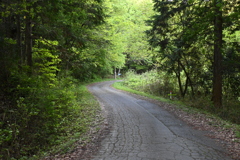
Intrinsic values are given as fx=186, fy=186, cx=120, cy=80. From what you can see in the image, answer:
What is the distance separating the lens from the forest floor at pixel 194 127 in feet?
17.1

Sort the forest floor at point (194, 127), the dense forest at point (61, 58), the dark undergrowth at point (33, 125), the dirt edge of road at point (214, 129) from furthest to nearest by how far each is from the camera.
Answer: the dense forest at point (61, 58), the dark undergrowth at point (33, 125), the dirt edge of road at point (214, 129), the forest floor at point (194, 127)

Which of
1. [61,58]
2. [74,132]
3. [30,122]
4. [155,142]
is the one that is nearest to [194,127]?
[155,142]

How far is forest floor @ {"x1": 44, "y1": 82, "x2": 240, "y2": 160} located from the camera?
521 cm

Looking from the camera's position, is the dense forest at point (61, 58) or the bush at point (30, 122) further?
the dense forest at point (61, 58)

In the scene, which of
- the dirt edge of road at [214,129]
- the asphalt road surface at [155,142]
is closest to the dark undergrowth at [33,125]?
the asphalt road surface at [155,142]

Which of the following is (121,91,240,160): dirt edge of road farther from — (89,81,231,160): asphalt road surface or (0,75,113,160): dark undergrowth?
(0,75,113,160): dark undergrowth

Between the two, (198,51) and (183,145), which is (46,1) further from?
(198,51)

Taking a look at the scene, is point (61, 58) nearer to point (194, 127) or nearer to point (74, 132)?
point (74, 132)

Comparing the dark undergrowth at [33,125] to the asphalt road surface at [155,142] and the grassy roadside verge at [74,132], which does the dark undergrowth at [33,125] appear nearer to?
the grassy roadside verge at [74,132]

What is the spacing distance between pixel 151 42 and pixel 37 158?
13.2 meters

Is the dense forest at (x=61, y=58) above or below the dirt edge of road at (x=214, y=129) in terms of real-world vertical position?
above

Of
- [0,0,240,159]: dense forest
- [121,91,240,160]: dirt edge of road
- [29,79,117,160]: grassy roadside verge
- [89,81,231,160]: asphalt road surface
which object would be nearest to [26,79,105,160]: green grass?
[29,79,117,160]: grassy roadside verge

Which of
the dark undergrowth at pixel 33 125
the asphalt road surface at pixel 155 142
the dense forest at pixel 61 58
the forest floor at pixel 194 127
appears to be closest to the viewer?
the asphalt road surface at pixel 155 142

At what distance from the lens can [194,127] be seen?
7.66 m
